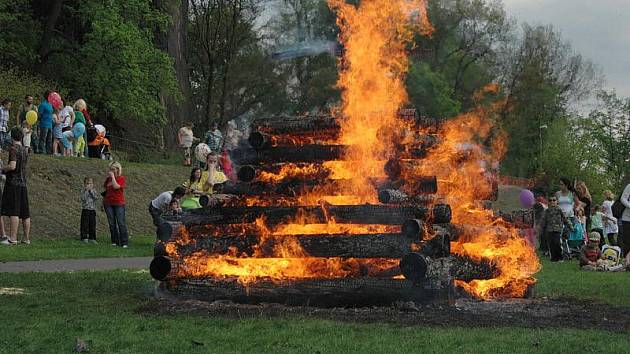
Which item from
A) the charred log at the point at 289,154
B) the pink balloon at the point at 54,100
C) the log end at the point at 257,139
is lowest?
the charred log at the point at 289,154

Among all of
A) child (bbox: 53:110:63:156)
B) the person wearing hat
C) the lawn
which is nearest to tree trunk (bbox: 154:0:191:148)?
child (bbox: 53:110:63:156)

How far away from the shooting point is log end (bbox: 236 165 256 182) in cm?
1255

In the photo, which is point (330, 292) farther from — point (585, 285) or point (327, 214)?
point (585, 285)

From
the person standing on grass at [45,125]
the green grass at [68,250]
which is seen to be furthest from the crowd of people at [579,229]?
the person standing on grass at [45,125]

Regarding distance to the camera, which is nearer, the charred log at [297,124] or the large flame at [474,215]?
the large flame at [474,215]

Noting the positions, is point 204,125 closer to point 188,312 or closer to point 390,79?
point 390,79

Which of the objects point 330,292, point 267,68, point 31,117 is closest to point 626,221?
point 330,292

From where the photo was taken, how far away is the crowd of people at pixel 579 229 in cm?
1934

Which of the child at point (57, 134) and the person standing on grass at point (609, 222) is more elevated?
the child at point (57, 134)

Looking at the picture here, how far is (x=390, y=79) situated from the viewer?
13.5 meters

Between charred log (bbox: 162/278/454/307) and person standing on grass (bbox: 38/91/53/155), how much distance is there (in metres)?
17.6

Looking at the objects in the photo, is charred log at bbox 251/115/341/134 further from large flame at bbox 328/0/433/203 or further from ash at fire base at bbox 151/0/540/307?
large flame at bbox 328/0/433/203

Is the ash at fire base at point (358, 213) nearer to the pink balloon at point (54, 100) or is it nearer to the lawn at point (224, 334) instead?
the lawn at point (224, 334)

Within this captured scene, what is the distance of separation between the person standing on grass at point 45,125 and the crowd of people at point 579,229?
14.5 m
